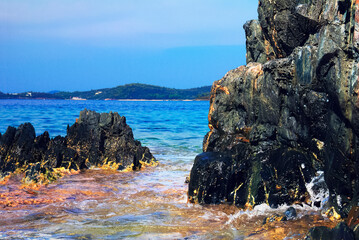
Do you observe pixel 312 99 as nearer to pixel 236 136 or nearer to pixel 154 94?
pixel 236 136

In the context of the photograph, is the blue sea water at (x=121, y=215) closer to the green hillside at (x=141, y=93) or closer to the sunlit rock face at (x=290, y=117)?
the sunlit rock face at (x=290, y=117)

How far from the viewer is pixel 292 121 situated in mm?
8875

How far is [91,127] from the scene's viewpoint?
16.1 metres

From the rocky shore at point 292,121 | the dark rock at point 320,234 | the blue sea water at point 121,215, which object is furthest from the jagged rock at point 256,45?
the dark rock at point 320,234

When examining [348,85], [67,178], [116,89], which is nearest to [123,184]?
[67,178]

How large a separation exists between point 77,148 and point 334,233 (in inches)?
465

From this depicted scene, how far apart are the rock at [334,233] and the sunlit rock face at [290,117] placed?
61.9 inches

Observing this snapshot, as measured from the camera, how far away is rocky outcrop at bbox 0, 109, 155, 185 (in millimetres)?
Result: 13758

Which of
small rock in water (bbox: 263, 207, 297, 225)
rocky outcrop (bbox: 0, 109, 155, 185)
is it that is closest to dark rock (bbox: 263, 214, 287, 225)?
small rock in water (bbox: 263, 207, 297, 225)

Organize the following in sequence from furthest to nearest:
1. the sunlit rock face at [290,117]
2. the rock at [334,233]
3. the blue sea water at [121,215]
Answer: the blue sea water at [121,215], the sunlit rock face at [290,117], the rock at [334,233]

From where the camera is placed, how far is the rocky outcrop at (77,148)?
13758mm

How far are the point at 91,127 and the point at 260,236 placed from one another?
10.7 metres

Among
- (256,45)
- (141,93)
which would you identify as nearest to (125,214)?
(256,45)

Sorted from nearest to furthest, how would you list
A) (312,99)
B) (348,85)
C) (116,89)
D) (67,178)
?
(348,85), (312,99), (67,178), (116,89)
